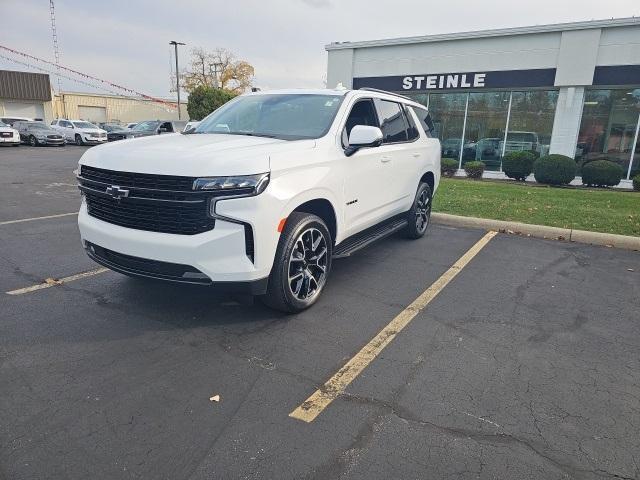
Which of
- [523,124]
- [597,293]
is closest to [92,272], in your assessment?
[597,293]

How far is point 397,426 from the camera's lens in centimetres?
255

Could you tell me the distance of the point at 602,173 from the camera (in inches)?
541

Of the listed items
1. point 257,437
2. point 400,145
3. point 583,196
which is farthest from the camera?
point 583,196

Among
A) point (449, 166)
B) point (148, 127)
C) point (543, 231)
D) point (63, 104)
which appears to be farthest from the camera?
point (63, 104)

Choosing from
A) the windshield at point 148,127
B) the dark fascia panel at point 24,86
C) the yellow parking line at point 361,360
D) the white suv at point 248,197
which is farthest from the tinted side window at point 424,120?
the dark fascia panel at point 24,86

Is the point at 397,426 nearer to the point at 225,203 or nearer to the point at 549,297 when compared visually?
the point at 225,203

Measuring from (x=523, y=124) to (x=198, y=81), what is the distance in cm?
5445

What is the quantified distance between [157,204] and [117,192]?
381 mm

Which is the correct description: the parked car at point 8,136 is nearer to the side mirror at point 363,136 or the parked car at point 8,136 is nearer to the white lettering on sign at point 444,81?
the white lettering on sign at point 444,81

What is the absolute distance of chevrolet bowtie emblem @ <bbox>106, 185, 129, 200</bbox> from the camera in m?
3.40

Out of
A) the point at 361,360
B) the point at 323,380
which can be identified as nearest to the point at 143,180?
the point at 323,380

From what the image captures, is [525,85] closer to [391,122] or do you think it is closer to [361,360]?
[391,122]

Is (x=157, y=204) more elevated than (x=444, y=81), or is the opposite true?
(x=444, y=81)

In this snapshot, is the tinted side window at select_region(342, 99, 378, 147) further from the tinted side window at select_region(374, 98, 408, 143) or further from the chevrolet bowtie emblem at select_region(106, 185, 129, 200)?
the chevrolet bowtie emblem at select_region(106, 185, 129, 200)
